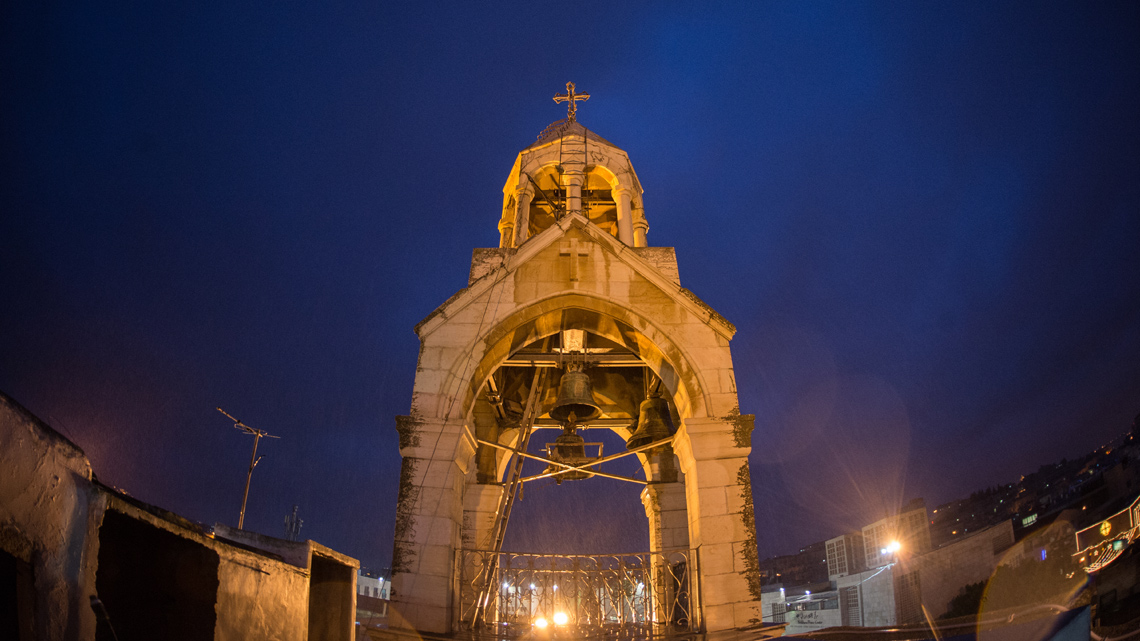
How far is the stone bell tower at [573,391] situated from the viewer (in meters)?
7.38

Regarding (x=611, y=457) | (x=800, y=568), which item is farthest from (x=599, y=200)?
(x=800, y=568)

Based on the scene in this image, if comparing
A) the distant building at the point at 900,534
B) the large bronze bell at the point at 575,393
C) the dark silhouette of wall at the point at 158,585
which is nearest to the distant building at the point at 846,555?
the distant building at the point at 900,534

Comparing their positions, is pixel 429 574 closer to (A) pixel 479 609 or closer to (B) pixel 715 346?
(A) pixel 479 609

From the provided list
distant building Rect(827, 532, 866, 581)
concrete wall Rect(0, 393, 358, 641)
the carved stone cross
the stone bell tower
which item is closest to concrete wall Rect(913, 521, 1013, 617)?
distant building Rect(827, 532, 866, 581)

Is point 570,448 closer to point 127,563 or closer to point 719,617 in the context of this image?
point 719,617

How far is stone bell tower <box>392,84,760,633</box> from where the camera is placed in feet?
24.2

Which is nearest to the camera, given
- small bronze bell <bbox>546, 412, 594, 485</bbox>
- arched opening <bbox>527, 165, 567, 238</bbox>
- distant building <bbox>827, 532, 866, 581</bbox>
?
small bronze bell <bbox>546, 412, 594, 485</bbox>

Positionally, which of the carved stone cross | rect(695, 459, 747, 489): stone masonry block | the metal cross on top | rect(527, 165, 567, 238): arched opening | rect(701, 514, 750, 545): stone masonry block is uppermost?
the metal cross on top

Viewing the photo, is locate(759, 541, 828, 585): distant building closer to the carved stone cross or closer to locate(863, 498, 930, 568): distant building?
locate(863, 498, 930, 568): distant building

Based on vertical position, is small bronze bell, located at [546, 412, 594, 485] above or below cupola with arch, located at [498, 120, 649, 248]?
below

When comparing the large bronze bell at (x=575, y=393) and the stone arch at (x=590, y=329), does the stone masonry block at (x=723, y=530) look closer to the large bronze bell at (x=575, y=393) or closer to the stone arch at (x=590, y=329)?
the stone arch at (x=590, y=329)

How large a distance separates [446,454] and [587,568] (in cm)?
233

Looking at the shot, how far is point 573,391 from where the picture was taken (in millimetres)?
9227

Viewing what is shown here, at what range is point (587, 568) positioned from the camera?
7.69 meters
